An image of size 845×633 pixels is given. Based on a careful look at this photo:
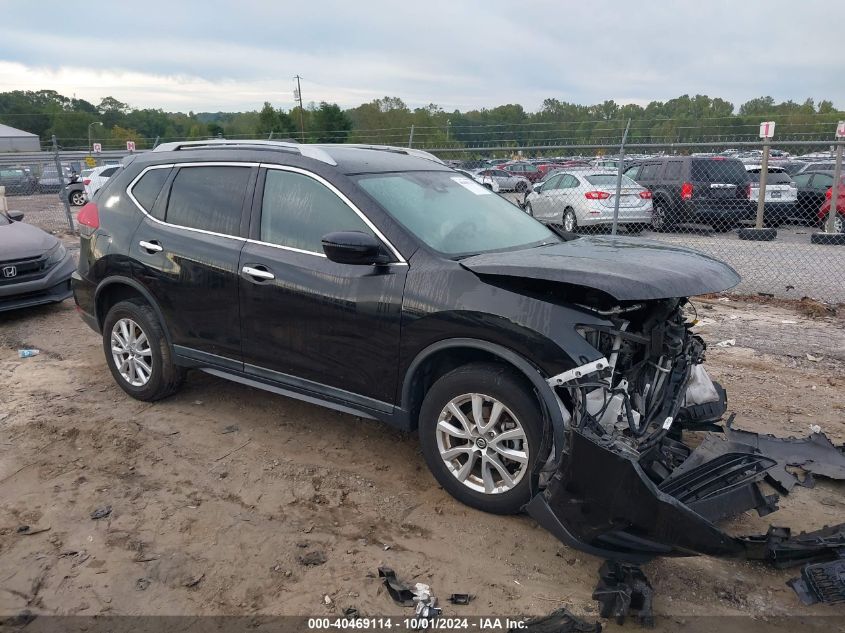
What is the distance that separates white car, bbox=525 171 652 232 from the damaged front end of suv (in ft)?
29.3

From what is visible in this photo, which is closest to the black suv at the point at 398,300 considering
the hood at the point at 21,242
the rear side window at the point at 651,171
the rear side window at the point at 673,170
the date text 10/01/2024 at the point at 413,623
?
the date text 10/01/2024 at the point at 413,623

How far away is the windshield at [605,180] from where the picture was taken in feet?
44.7

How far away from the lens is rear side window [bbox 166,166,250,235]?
452 cm

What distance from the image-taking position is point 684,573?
3.17 m

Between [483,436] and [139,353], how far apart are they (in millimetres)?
2937

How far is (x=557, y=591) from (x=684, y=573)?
630 millimetres

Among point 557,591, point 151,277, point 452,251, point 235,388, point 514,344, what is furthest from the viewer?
point 235,388

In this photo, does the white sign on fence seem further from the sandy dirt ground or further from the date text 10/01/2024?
the date text 10/01/2024

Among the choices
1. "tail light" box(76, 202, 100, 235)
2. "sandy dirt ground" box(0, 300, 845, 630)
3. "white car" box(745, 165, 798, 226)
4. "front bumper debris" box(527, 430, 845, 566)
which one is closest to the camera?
"front bumper debris" box(527, 430, 845, 566)

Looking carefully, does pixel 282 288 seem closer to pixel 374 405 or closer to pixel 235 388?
pixel 374 405

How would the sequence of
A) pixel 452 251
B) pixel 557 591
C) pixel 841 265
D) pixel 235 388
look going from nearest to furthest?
pixel 557 591 → pixel 452 251 → pixel 235 388 → pixel 841 265

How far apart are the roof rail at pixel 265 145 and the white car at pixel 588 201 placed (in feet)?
26.4

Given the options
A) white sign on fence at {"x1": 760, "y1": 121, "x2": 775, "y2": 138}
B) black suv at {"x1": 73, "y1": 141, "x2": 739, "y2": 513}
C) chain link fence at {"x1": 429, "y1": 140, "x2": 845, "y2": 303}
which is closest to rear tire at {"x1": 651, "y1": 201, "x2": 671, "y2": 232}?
chain link fence at {"x1": 429, "y1": 140, "x2": 845, "y2": 303}

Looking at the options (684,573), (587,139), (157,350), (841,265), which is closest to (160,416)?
(157,350)
